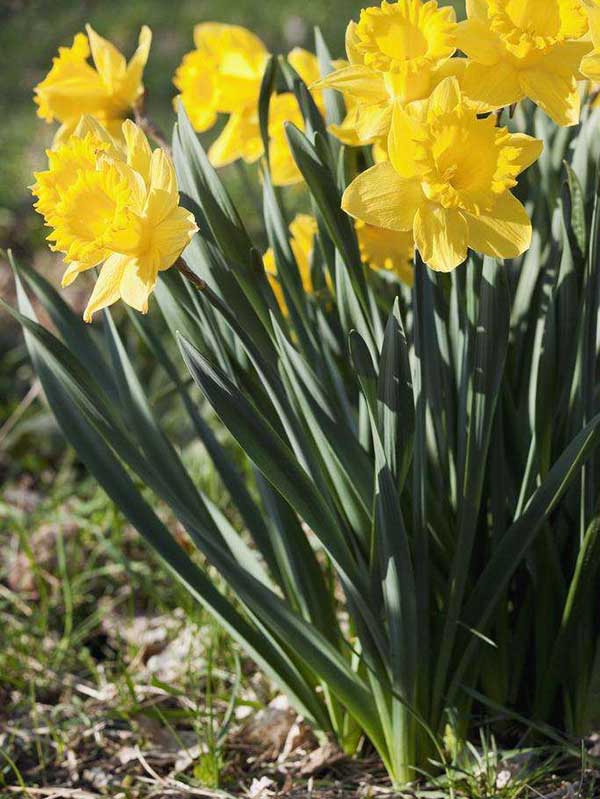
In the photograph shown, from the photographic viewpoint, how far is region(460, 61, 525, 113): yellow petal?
0.97 meters

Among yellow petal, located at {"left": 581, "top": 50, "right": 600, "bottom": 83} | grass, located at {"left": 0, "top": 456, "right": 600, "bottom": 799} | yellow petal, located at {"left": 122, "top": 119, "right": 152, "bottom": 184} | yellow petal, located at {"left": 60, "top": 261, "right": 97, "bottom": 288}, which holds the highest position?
yellow petal, located at {"left": 122, "top": 119, "right": 152, "bottom": 184}

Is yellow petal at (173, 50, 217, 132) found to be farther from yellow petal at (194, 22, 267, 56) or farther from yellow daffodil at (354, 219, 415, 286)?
yellow daffodil at (354, 219, 415, 286)

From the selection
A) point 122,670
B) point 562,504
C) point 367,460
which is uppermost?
point 367,460

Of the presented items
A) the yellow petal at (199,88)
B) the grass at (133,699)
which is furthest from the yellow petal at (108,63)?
the grass at (133,699)

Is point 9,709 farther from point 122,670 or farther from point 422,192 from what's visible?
point 422,192

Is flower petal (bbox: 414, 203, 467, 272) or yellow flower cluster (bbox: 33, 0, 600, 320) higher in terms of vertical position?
yellow flower cluster (bbox: 33, 0, 600, 320)

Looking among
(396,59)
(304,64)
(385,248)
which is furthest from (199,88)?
(396,59)

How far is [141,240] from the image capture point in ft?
3.19

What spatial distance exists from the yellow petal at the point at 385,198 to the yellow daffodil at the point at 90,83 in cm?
50

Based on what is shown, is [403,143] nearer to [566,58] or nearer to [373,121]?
[373,121]

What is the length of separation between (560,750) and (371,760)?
29cm

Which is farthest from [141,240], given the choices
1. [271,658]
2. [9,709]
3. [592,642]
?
[9,709]

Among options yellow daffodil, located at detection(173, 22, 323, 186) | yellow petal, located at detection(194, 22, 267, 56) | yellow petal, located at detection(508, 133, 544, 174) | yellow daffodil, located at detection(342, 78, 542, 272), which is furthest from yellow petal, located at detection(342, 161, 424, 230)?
yellow petal, located at detection(194, 22, 267, 56)

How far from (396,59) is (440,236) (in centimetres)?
19
